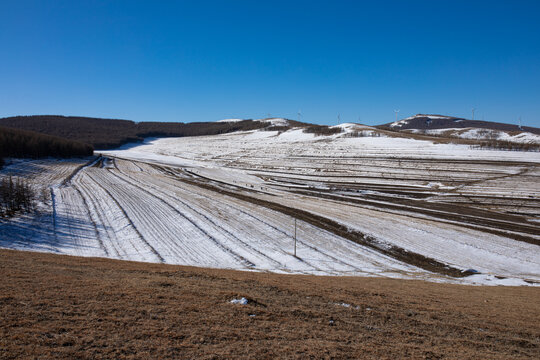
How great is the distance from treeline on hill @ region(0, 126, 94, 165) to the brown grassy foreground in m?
77.2

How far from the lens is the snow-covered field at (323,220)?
22.0 metres

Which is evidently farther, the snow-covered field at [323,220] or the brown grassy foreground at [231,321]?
the snow-covered field at [323,220]

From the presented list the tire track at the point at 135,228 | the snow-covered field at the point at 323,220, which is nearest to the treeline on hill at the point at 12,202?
the snow-covered field at the point at 323,220

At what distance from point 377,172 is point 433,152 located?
1806 cm

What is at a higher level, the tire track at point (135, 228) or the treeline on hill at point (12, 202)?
the treeline on hill at point (12, 202)

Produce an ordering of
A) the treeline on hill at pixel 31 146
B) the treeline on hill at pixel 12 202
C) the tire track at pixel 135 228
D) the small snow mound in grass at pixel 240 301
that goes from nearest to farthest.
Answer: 1. the small snow mound in grass at pixel 240 301
2. the tire track at pixel 135 228
3. the treeline on hill at pixel 12 202
4. the treeline on hill at pixel 31 146

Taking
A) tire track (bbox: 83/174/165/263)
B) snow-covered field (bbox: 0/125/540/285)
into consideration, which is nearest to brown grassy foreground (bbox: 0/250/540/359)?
snow-covered field (bbox: 0/125/540/285)

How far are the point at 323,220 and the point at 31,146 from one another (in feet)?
274

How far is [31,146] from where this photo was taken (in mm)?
79188

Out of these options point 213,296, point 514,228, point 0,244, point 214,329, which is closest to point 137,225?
point 0,244

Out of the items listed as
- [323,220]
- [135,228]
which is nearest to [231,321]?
[135,228]

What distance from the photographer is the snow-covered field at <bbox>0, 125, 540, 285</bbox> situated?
22.0 metres

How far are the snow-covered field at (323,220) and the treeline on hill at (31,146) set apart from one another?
15.4 meters

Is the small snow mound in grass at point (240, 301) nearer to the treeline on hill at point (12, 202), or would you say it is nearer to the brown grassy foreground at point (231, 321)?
the brown grassy foreground at point (231, 321)
